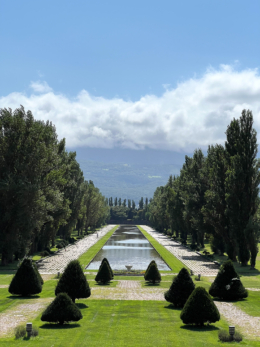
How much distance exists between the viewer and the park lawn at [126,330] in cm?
1547

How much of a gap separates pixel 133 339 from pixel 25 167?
99.7 ft

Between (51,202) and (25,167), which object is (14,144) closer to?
(25,167)

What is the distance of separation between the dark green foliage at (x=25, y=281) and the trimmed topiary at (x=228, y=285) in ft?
40.3

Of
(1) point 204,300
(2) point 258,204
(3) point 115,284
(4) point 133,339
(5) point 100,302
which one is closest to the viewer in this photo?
(4) point 133,339

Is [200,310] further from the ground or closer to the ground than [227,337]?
further from the ground

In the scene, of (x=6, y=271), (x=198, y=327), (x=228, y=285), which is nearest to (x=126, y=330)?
(x=198, y=327)

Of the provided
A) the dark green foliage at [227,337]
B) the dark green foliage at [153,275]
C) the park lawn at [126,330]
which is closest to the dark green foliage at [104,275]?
the dark green foliage at [153,275]

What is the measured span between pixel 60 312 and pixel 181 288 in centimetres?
800

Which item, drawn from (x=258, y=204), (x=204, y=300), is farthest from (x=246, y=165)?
(x=204, y=300)

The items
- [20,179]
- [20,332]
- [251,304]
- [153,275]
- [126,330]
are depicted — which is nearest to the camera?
[20,332]

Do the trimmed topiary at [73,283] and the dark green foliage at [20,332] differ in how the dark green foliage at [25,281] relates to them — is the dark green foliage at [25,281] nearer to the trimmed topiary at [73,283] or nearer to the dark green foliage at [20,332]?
the trimmed topiary at [73,283]

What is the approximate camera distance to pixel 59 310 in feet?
58.3

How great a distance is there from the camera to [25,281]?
2558 cm

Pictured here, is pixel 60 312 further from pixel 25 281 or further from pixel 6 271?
pixel 6 271
